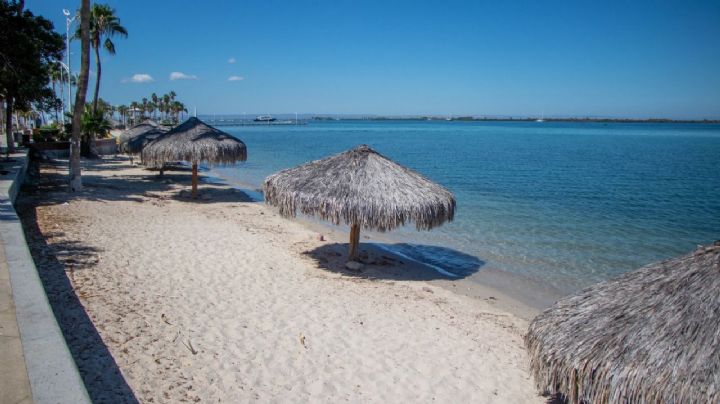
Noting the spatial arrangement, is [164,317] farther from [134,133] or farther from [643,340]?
[134,133]

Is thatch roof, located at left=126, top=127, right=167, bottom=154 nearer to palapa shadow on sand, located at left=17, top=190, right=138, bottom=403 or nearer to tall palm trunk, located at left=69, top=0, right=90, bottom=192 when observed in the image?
tall palm trunk, located at left=69, top=0, right=90, bottom=192

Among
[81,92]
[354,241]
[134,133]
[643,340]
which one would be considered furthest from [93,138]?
[643,340]

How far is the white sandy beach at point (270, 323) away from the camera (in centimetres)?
439

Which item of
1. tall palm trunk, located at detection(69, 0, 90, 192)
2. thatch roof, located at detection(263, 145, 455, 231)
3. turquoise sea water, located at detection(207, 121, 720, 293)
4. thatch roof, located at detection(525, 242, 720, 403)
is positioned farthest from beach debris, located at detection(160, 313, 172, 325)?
tall palm trunk, located at detection(69, 0, 90, 192)

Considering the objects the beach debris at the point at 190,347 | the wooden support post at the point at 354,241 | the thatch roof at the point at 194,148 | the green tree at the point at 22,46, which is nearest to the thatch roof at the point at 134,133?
the green tree at the point at 22,46

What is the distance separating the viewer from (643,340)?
342 centimetres

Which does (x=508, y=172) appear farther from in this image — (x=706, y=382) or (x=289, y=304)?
(x=706, y=382)

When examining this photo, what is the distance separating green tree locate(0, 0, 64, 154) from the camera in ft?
39.3

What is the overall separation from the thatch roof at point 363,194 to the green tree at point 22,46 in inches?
362

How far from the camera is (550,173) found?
25.5 meters

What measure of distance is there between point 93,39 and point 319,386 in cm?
2654

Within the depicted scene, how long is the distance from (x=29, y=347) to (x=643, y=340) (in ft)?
15.6

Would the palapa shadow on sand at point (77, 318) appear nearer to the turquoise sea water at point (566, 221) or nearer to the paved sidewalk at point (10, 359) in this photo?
the paved sidewalk at point (10, 359)

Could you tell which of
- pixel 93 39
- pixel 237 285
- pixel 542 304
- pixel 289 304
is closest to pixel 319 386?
pixel 289 304
